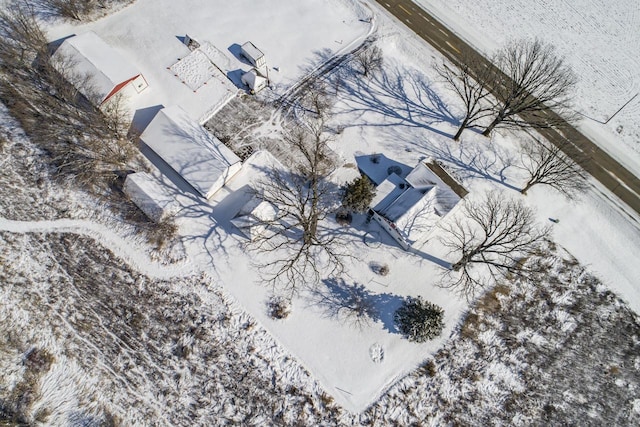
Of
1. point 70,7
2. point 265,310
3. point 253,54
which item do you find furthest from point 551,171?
point 70,7

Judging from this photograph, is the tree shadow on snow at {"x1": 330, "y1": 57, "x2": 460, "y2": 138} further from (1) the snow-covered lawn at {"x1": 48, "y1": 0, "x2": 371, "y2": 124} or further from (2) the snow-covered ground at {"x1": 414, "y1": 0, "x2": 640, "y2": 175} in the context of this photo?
(2) the snow-covered ground at {"x1": 414, "y1": 0, "x2": 640, "y2": 175}

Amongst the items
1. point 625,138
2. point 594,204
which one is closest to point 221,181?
point 594,204

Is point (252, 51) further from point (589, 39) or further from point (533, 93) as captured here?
point (589, 39)

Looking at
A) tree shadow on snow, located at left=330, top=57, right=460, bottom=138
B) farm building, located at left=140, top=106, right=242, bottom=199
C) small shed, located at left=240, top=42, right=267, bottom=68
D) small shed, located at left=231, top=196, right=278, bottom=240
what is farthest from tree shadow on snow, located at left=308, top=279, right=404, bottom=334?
small shed, located at left=240, top=42, right=267, bottom=68

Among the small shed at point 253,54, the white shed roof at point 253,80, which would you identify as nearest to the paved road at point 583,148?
the small shed at point 253,54

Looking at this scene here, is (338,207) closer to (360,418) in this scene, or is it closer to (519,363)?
(360,418)
